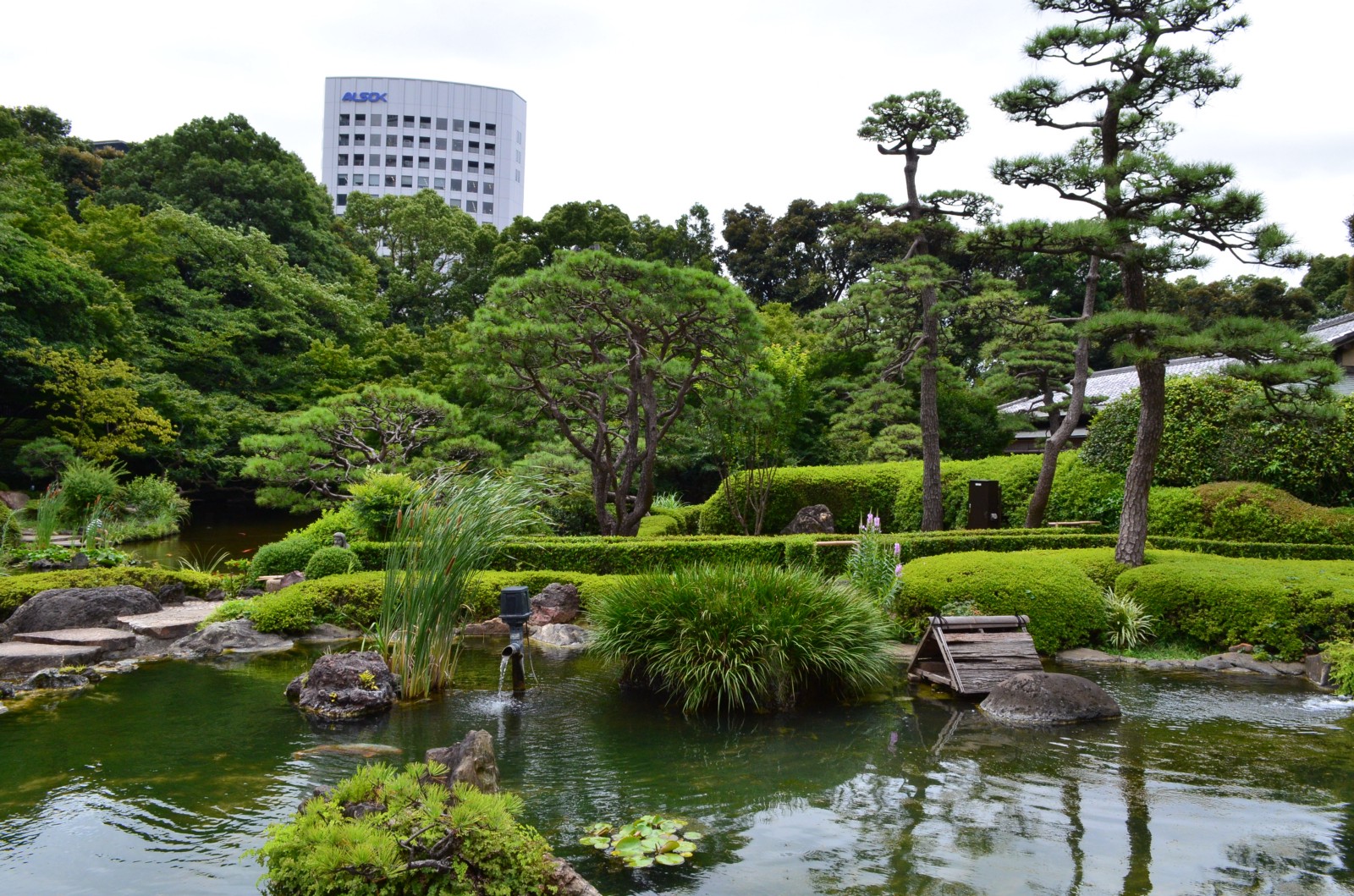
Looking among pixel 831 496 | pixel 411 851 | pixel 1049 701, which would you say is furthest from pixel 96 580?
pixel 831 496

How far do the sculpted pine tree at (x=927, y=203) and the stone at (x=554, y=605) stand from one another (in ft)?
21.4

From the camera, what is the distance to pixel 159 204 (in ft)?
95.4

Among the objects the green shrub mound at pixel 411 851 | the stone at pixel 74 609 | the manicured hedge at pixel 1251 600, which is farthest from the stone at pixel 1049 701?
the stone at pixel 74 609

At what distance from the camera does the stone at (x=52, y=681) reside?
7.87 m

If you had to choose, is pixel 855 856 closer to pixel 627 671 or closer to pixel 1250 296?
pixel 627 671

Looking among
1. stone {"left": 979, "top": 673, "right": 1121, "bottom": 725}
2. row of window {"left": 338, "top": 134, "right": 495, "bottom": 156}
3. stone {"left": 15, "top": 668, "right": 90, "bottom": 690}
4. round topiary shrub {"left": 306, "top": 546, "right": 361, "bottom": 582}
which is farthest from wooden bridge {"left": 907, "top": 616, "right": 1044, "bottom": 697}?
row of window {"left": 338, "top": 134, "right": 495, "bottom": 156}

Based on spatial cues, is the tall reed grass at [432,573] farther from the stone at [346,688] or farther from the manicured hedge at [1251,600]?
the manicured hedge at [1251,600]

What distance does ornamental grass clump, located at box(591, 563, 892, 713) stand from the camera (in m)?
7.27

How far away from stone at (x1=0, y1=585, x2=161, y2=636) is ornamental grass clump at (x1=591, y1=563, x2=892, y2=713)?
5.98 m

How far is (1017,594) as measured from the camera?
369 inches

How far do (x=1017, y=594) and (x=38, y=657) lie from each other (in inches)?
381

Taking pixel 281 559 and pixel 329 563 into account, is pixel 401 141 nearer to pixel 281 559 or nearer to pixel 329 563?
pixel 281 559

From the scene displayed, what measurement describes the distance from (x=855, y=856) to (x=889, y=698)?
3.49m

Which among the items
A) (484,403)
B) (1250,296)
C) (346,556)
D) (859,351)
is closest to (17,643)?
(346,556)
